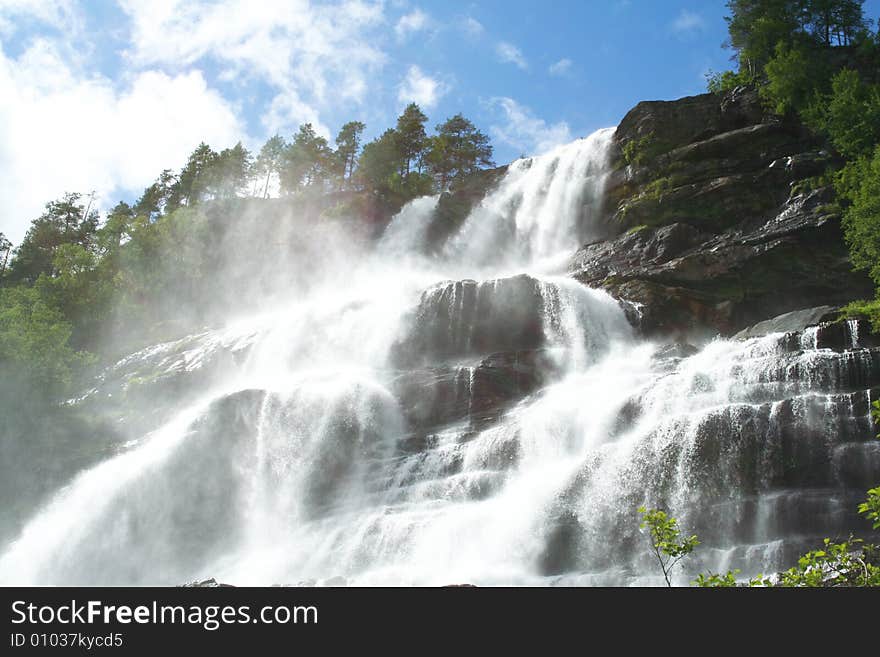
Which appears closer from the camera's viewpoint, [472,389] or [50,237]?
[472,389]

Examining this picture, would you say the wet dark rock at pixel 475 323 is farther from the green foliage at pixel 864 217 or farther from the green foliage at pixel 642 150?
the green foliage at pixel 864 217

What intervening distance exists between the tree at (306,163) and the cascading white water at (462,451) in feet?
98.6

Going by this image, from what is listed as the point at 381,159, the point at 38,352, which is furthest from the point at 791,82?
the point at 38,352

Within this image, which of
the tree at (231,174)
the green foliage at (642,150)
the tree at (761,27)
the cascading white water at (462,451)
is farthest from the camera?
the tree at (231,174)

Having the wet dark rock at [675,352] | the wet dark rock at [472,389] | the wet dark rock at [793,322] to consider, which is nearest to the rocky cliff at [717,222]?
the wet dark rock at [675,352]

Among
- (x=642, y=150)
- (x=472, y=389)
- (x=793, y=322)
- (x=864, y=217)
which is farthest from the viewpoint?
(x=642, y=150)

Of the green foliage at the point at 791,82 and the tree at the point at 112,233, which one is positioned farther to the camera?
the tree at the point at 112,233

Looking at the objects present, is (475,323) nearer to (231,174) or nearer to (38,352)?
(38,352)

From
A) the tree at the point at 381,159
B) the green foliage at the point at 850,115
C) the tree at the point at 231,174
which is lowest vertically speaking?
the green foliage at the point at 850,115

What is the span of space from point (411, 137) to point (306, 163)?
448 inches

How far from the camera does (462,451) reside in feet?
76.0

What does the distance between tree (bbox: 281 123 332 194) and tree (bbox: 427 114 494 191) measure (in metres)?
11.2

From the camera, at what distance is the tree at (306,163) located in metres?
A: 66.8

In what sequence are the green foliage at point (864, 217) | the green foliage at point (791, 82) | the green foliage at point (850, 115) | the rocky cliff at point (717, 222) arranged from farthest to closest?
the green foliage at point (791, 82), the green foliage at point (850, 115), the rocky cliff at point (717, 222), the green foliage at point (864, 217)
